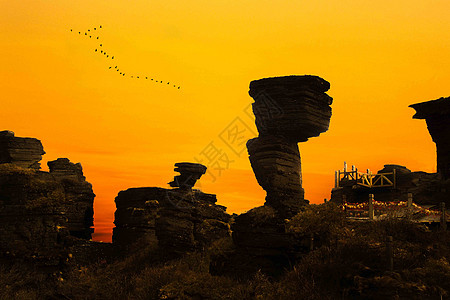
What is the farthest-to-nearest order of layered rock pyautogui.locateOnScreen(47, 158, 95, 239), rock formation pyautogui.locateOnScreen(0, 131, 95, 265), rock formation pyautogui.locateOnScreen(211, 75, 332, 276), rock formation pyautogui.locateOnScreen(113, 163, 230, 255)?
layered rock pyautogui.locateOnScreen(47, 158, 95, 239), rock formation pyautogui.locateOnScreen(113, 163, 230, 255), rock formation pyautogui.locateOnScreen(0, 131, 95, 265), rock formation pyautogui.locateOnScreen(211, 75, 332, 276)

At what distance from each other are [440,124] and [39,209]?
83.0 ft

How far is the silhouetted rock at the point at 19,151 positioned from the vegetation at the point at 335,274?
1345 cm

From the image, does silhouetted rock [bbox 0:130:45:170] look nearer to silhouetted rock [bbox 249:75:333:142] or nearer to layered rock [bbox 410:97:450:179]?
silhouetted rock [bbox 249:75:333:142]

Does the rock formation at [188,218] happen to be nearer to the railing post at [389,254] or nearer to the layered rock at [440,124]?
the layered rock at [440,124]

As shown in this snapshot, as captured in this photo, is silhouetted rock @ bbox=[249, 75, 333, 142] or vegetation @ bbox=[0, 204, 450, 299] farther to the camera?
silhouetted rock @ bbox=[249, 75, 333, 142]

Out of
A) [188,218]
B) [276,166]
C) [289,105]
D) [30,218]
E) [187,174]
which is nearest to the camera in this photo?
[276,166]

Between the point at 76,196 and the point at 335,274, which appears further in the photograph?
the point at 76,196

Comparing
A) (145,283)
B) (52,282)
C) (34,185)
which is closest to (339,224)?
Answer: (145,283)

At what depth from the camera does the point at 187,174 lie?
108 feet

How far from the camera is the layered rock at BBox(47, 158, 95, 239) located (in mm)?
36750

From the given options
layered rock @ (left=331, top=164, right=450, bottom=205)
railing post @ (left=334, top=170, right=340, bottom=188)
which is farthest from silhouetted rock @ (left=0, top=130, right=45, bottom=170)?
railing post @ (left=334, top=170, right=340, bottom=188)

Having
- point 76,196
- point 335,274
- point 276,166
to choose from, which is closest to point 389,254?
point 335,274

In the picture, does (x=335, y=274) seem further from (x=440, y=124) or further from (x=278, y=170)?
(x=440, y=124)

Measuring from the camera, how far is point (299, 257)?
21.6 metres
